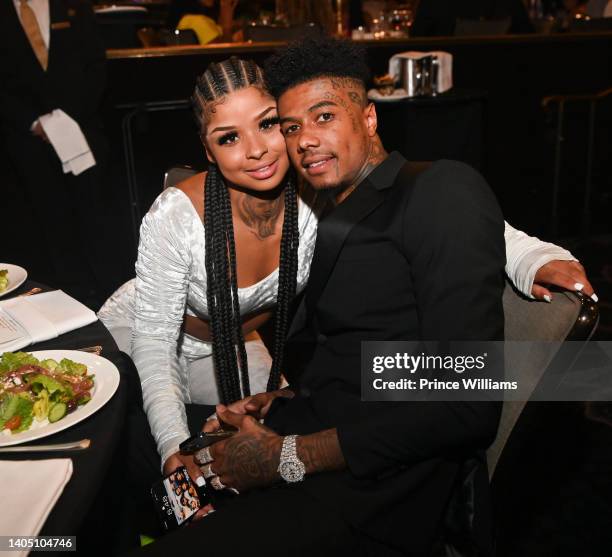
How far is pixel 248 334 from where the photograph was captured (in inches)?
79.5

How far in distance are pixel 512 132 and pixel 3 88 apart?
339 cm

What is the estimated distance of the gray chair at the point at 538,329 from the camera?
111cm

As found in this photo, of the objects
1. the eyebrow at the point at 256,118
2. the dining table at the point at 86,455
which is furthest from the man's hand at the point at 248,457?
the eyebrow at the point at 256,118

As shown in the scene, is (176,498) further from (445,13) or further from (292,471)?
(445,13)

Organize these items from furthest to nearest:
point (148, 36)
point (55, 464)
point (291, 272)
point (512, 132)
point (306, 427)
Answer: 1. point (512, 132)
2. point (148, 36)
3. point (291, 272)
4. point (306, 427)
5. point (55, 464)

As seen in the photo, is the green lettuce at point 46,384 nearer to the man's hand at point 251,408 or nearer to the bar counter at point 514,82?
the man's hand at point 251,408

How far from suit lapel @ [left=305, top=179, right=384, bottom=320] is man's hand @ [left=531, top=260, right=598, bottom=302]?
344mm

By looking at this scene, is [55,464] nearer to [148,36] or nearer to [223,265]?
[223,265]

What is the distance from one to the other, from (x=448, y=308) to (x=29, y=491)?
2.37 ft

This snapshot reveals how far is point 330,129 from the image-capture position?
1364 millimetres

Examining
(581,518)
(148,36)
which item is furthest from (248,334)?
(148,36)

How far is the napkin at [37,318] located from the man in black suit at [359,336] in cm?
41

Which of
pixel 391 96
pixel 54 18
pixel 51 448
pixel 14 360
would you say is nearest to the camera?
pixel 51 448

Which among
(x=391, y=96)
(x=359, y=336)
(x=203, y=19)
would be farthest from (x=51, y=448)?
(x=203, y=19)
